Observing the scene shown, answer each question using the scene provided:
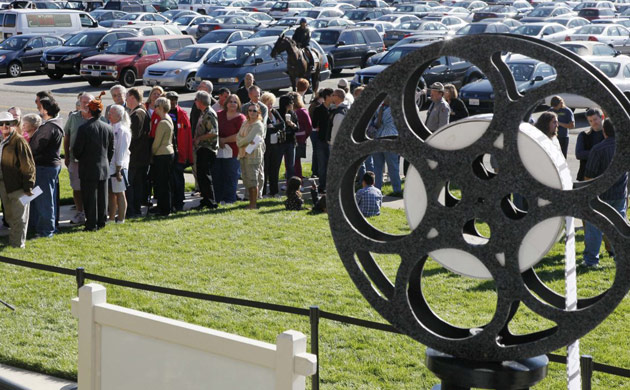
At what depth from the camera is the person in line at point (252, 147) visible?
13.7m

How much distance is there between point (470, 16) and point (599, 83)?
49.7 metres

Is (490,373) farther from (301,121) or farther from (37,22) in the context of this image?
(37,22)

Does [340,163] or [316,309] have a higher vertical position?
[340,163]

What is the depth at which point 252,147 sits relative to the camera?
13.7 meters

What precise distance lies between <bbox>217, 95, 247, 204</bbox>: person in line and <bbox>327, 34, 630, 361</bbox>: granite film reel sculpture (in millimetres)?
8981

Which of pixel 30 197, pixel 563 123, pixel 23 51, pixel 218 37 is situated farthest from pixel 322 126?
pixel 23 51

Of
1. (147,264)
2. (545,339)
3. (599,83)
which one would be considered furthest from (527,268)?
(147,264)

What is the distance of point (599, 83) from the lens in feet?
14.3

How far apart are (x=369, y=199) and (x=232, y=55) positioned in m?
14.8

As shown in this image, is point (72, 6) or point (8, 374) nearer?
point (8, 374)

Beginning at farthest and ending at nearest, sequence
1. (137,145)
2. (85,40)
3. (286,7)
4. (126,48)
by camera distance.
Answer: (286,7), (85,40), (126,48), (137,145)

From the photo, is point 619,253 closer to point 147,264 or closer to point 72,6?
point 147,264

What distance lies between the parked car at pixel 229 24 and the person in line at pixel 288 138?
30.2 m

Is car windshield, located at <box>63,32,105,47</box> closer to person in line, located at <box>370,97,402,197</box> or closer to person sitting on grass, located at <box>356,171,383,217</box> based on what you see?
person in line, located at <box>370,97,402,197</box>
